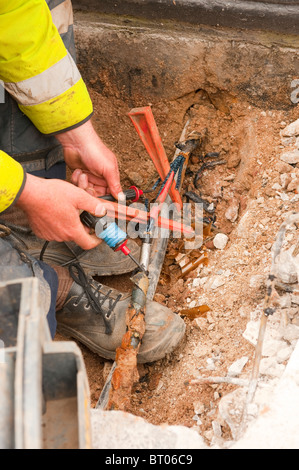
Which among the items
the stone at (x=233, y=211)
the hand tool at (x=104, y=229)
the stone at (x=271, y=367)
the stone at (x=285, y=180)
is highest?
the stone at (x=285, y=180)

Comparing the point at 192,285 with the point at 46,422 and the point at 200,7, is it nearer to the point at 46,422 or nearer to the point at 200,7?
the point at 46,422

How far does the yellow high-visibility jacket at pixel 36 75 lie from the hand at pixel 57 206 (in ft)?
0.20

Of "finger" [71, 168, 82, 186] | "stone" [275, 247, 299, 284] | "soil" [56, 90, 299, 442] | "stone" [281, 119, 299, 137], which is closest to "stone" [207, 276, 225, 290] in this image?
"soil" [56, 90, 299, 442]

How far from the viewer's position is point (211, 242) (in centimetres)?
205

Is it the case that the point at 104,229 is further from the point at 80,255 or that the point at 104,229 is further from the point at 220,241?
the point at 220,241

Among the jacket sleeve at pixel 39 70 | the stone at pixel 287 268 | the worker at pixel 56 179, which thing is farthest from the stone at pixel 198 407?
the jacket sleeve at pixel 39 70

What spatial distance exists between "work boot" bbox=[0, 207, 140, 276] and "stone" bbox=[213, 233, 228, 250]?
348 mm

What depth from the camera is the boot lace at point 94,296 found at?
181 centimetres

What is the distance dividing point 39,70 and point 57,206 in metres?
0.50

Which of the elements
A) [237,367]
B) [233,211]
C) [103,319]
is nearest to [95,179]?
[103,319]

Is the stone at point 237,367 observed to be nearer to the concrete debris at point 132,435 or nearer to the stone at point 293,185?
the concrete debris at point 132,435

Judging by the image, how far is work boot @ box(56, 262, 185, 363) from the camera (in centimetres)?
174
